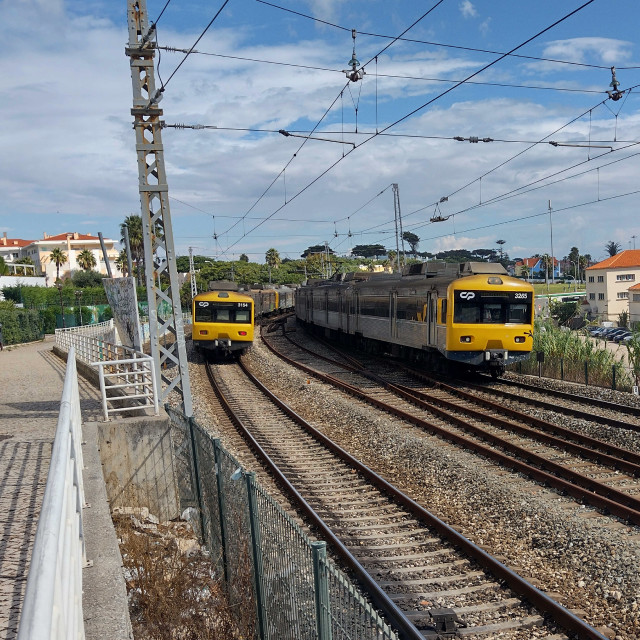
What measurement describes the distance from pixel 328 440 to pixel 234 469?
6.34m

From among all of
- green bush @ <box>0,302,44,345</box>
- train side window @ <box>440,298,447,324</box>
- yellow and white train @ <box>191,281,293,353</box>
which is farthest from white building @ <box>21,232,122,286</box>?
train side window @ <box>440,298,447,324</box>

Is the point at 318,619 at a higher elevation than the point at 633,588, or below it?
higher

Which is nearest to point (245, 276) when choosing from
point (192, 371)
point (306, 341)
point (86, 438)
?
point (306, 341)

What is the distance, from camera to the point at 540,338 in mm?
24094

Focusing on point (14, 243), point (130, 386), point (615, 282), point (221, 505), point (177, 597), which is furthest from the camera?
point (14, 243)

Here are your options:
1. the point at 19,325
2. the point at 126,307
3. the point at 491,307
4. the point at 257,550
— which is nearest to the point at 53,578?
the point at 257,550

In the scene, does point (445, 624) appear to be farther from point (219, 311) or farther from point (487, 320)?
point (219, 311)

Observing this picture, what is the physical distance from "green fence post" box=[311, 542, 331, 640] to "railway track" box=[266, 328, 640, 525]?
5454 millimetres

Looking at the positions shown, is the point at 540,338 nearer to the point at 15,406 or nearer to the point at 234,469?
the point at 15,406

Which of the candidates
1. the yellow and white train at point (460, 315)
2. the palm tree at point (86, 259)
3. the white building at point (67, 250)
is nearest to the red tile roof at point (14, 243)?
the white building at point (67, 250)

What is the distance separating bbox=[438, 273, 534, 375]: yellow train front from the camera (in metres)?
18.5

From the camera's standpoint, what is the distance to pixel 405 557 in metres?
7.67

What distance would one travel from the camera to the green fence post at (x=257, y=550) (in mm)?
6008

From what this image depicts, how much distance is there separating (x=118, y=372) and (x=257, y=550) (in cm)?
985
